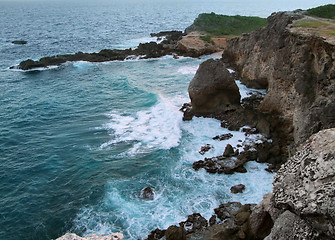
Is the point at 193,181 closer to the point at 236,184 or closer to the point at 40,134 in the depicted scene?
the point at 236,184

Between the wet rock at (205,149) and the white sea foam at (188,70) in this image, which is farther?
the white sea foam at (188,70)

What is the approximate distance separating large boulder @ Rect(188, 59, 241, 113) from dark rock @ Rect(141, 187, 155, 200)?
13.5 meters

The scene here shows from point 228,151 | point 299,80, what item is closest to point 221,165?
point 228,151

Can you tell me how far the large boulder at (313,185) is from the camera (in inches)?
298

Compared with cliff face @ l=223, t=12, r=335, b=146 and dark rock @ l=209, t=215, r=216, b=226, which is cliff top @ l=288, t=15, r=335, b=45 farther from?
dark rock @ l=209, t=215, r=216, b=226

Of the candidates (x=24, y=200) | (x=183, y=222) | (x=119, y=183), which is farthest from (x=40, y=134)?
(x=183, y=222)

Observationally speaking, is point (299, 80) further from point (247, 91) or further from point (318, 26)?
point (247, 91)

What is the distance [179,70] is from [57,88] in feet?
64.9

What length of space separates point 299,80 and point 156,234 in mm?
15045

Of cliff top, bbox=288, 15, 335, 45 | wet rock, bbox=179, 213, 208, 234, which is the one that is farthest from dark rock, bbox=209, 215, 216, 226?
cliff top, bbox=288, 15, 335, 45

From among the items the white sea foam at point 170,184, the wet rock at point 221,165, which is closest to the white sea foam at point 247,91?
the white sea foam at point 170,184

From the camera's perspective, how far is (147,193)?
19906 millimetres

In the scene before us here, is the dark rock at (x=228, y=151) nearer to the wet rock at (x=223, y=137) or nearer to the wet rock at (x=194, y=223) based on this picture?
the wet rock at (x=223, y=137)

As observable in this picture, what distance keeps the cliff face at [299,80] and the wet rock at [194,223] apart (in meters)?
8.47
